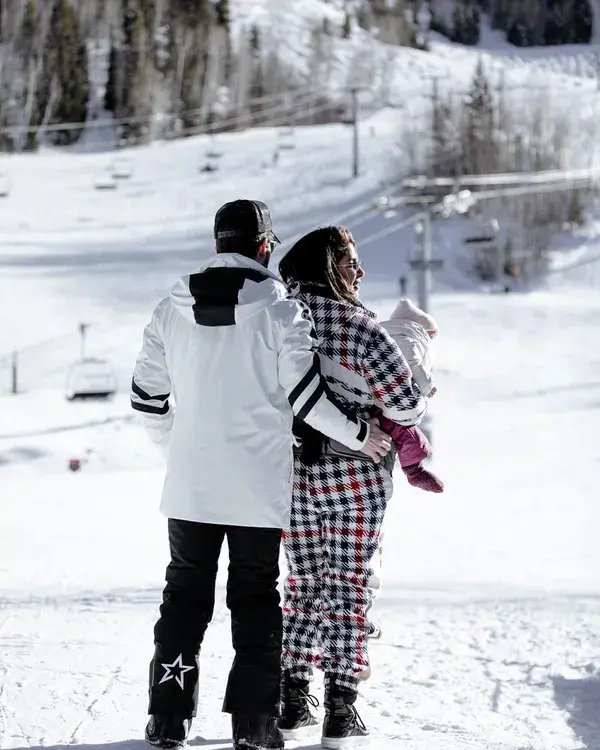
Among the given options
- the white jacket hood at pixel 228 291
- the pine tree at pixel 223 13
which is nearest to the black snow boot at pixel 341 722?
the white jacket hood at pixel 228 291

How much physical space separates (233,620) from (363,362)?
53 cm

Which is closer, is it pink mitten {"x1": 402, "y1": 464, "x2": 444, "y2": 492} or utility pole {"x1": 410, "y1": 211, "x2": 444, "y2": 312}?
pink mitten {"x1": 402, "y1": 464, "x2": 444, "y2": 492}

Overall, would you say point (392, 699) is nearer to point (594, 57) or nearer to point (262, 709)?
point (262, 709)

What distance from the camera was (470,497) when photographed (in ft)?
22.5

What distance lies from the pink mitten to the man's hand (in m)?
0.10

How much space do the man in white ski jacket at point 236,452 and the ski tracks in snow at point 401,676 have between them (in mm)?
212

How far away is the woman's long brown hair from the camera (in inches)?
79.4

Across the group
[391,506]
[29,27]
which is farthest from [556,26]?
[391,506]

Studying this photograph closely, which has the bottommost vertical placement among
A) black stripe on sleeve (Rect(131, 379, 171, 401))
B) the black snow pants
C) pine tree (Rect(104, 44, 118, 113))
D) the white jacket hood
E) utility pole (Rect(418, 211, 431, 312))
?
utility pole (Rect(418, 211, 431, 312))

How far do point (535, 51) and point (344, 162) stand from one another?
897 cm

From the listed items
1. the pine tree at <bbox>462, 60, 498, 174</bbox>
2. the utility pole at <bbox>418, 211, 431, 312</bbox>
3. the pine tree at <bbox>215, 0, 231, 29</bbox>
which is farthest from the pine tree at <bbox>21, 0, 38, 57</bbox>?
the utility pole at <bbox>418, 211, 431, 312</bbox>

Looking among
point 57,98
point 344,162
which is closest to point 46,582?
point 344,162

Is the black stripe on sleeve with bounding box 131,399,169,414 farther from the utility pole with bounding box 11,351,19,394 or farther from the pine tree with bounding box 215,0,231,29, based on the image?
the pine tree with bounding box 215,0,231,29


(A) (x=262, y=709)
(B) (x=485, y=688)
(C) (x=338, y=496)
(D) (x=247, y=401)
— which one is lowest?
(B) (x=485, y=688)
